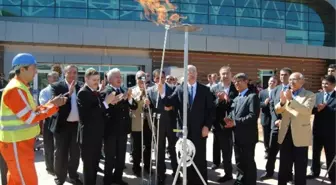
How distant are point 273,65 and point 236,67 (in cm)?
306

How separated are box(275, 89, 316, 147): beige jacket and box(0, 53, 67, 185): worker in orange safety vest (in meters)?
3.42

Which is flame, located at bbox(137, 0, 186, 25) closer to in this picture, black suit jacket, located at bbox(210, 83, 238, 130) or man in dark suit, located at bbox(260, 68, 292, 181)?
black suit jacket, located at bbox(210, 83, 238, 130)

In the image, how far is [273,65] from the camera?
77.0 feet

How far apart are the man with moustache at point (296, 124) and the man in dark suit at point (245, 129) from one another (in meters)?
0.39

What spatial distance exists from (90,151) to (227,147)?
2.62 meters

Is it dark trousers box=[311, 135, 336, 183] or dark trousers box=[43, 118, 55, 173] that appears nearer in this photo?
dark trousers box=[311, 135, 336, 183]

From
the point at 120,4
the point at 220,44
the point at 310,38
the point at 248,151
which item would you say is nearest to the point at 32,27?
the point at 120,4

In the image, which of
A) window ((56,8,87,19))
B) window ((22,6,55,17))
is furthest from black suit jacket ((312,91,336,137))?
window ((22,6,55,17))

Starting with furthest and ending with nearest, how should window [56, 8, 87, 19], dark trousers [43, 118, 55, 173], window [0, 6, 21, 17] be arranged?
window [56, 8, 87, 19], window [0, 6, 21, 17], dark trousers [43, 118, 55, 173]

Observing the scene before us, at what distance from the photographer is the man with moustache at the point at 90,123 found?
16.9ft

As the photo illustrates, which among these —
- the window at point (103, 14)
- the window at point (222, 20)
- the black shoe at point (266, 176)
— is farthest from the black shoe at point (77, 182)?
the window at point (222, 20)

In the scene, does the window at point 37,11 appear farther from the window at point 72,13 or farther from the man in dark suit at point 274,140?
the man in dark suit at point 274,140

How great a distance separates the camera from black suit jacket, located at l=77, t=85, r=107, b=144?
16.9ft

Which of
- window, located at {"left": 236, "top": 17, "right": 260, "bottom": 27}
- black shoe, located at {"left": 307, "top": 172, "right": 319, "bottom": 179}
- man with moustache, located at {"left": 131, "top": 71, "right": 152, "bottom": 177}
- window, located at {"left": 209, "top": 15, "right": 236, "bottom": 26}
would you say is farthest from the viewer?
window, located at {"left": 236, "top": 17, "right": 260, "bottom": 27}
